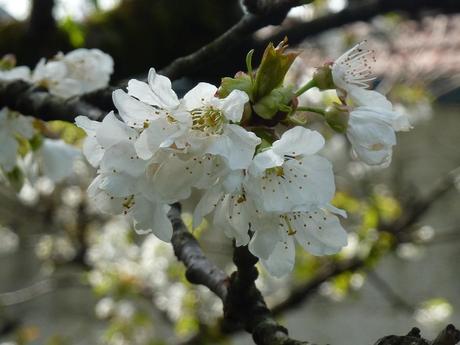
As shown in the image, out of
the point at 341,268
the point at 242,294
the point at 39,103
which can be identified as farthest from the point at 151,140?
the point at 341,268

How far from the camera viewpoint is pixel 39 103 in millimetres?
1112

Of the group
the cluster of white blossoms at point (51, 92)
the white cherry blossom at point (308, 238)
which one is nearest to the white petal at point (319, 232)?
the white cherry blossom at point (308, 238)

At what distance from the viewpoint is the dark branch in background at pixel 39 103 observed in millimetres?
1082

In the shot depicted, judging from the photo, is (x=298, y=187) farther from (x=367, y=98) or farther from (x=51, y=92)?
(x=51, y=92)

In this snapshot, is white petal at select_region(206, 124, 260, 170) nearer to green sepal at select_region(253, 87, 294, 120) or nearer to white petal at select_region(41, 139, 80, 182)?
green sepal at select_region(253, 87, 294, 120)

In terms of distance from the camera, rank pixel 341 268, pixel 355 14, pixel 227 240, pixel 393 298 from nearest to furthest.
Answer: pixel 355 14, pixel 341 268, pixel 393 298, pixel 227 240

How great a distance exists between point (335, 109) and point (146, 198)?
0.24 metres

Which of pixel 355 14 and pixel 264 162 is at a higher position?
pixel 264 162

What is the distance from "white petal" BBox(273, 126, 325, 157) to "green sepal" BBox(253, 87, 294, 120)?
0.04 metres

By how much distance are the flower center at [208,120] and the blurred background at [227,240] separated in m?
0.27

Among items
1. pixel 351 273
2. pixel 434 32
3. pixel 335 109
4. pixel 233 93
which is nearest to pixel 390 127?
pixel 335 109

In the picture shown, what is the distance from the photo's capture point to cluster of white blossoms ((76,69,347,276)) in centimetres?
72

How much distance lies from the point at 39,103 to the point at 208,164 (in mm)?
481

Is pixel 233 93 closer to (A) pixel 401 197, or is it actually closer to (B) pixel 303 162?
(B) pixel 303 162
